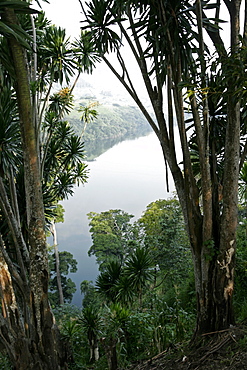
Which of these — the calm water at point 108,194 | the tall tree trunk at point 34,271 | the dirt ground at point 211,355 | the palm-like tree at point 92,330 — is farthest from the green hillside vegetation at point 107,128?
the dirt ground at point 211,355

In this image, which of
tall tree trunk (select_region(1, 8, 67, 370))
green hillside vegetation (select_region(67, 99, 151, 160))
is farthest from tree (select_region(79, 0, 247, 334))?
green hillside vegetation (select_region(67, 99, 151, 160))

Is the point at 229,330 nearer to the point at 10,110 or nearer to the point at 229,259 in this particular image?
the point at 229,259

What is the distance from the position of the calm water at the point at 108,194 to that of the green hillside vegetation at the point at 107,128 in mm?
3355

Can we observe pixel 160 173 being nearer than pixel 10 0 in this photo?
No

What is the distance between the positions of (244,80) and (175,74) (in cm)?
100

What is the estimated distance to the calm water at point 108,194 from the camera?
23.4 metres

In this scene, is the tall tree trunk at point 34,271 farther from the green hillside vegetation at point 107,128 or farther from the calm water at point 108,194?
the green hillside vegetation at point 107,128

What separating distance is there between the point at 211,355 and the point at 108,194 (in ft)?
101

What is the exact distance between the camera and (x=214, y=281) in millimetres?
2324

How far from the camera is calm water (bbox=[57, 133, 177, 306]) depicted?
23386 mm

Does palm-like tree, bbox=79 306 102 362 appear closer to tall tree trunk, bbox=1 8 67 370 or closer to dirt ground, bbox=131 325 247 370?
tall tree trunk, bbox=1 8 67 370

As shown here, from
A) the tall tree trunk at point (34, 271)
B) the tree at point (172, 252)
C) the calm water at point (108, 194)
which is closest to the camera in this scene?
the tall tree trunk at point (34, 271)

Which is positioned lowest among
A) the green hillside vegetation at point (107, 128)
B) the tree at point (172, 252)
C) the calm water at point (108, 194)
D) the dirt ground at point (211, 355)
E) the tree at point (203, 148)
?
the calm water at point (108, 194)

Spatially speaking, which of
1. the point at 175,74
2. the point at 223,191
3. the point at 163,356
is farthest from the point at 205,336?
the point at 175,74
